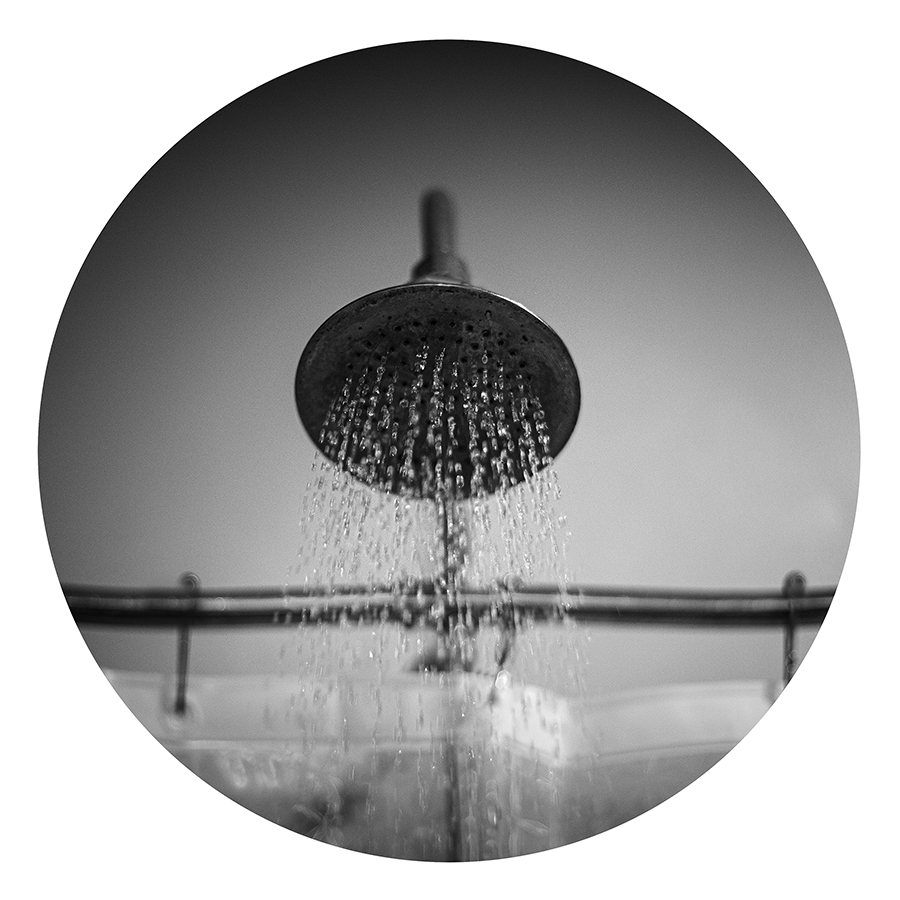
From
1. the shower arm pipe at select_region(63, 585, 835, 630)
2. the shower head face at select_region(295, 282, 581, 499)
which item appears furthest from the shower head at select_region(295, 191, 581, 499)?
the shower arm pipe at select_region(63, 585, 835, 630)

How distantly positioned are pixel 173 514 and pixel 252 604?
0.17m

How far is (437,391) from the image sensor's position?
29.4 inches

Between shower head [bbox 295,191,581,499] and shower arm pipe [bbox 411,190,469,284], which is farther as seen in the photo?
shower arm pipe [bbox 411,190,469,284]

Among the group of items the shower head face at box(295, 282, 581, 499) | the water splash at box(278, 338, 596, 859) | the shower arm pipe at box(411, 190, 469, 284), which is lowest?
the water splash at box(278, 338, 596, 859)

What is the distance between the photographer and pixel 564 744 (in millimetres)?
886

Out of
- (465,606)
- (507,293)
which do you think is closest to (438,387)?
(507,293)

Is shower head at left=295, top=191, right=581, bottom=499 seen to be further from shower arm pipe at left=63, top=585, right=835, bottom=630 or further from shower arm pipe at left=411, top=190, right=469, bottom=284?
shower arm pipe at left=63, top=585, right=835, bottom=630

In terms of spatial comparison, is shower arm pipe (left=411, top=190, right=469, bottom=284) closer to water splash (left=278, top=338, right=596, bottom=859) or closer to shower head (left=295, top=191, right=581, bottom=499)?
shower head (left=295, top=191, right=581, bottom=499)

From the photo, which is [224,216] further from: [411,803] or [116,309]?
[411,803]

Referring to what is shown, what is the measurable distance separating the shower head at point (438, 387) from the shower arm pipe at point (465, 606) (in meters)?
0.14

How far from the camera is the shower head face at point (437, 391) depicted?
2.25 ft

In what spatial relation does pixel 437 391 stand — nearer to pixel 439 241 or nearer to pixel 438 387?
pixel 438 387

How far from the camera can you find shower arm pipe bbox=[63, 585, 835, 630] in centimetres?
85

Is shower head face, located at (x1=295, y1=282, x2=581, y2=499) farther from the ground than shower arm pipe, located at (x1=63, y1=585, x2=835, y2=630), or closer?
farther from the ground
